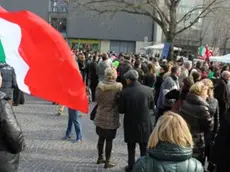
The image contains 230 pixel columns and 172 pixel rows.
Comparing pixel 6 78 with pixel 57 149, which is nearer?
pixel 57 149

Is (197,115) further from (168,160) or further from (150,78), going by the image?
(150,78)

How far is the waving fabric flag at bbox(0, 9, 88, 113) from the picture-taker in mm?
4609

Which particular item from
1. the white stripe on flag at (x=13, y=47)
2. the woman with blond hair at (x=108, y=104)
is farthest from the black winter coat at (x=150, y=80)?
the white stripe on flag at (x=13, y=47)

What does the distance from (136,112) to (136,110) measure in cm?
3

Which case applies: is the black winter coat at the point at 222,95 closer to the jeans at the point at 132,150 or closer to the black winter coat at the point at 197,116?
the jeans at the point at 132,150

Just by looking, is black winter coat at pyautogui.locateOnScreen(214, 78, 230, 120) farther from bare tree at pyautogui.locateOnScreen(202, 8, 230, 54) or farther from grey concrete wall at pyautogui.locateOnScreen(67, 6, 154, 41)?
grey concrete wall at pyautogui.locateOnScreen(67, 6, 154, 41)

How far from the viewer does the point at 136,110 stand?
21.5ft

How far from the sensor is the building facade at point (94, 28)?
50.5 m

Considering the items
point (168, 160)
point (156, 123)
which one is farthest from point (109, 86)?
point (168, 160)

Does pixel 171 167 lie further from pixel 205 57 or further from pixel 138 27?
pixel 138 27

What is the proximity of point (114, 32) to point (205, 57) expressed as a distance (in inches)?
1172

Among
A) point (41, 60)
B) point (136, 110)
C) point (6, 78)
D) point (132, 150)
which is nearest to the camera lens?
point (41, 60)

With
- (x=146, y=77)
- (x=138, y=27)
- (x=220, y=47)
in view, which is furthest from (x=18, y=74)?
(x=138, y=27)

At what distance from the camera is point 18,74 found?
453 cm
